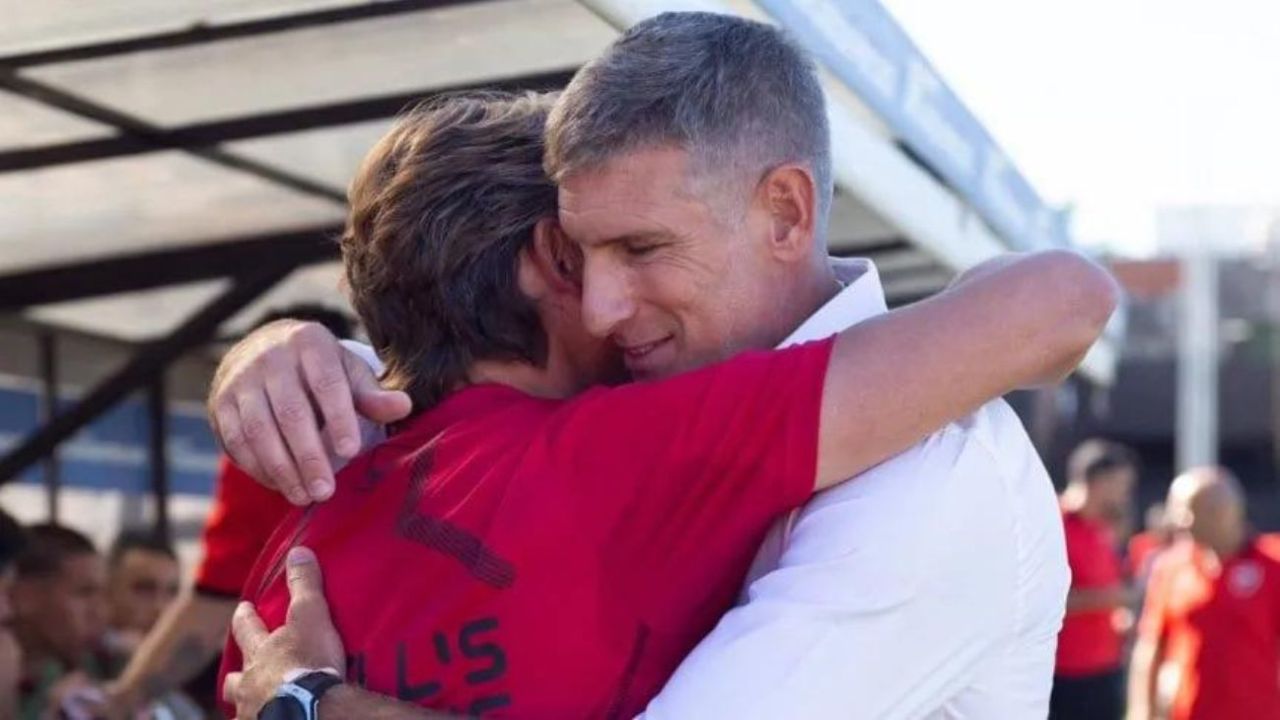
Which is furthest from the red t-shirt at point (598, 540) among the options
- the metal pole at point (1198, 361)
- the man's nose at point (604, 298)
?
the metal pole at point (1198, 361)

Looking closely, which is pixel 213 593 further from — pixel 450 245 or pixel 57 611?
pixel 450 245

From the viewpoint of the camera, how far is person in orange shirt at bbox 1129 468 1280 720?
8844mm

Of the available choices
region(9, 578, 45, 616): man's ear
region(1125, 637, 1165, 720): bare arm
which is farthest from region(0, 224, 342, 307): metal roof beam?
region(1125, 637, 1165, 720): bare arm

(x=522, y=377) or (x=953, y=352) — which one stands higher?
(x=953, y=352)

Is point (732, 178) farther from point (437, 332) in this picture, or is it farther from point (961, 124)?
point (961, 124)

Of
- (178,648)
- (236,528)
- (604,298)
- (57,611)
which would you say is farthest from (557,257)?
(57,611)

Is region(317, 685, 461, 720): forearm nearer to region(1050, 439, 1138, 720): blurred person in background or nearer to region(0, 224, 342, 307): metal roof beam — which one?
region(0, 224, 342, 307): metal roof beam

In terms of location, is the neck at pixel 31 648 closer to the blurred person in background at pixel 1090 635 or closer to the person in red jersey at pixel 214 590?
the person in red jersey at pixel 214 590

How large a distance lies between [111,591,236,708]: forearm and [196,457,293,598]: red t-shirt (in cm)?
8

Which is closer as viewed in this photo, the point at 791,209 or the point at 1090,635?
the point at 791,209

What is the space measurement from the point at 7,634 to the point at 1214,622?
216 inches

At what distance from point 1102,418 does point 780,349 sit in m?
27.8

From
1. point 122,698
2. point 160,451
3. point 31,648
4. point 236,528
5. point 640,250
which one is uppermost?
point 640,250

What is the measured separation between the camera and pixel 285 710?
2139 mm
